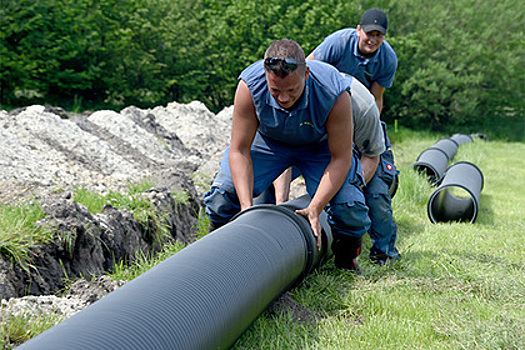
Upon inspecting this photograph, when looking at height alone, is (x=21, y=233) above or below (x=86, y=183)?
above

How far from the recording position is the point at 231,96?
16.8 metres

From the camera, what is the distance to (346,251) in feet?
11.2

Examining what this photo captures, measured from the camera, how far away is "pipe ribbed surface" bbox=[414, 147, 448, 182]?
7.25m

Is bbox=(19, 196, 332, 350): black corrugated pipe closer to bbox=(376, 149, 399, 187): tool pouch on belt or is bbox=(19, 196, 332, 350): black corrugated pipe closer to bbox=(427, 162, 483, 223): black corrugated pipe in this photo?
bbox=(376, 149, 399, 187): tool pouch on belt

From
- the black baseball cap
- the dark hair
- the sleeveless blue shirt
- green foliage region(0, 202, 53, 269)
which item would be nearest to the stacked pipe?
the black baseball cap

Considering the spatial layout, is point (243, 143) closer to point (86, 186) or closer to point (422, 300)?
point (422, 300)

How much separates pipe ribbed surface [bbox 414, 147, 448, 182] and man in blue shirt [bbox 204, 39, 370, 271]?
4.17 meters

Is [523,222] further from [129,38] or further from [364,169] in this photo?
[129,38]

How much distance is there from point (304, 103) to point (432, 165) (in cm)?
490

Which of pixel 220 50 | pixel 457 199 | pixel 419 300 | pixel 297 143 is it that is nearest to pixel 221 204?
pixel 297 143

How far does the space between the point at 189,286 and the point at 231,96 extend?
15113mm

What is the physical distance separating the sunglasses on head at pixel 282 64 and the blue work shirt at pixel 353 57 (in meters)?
1.82

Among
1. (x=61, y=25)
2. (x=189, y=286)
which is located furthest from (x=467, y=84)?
(x=189, y=286)

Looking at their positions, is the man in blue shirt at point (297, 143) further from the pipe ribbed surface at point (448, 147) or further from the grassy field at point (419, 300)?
the pipe ribbed surface at point (448, 147)
